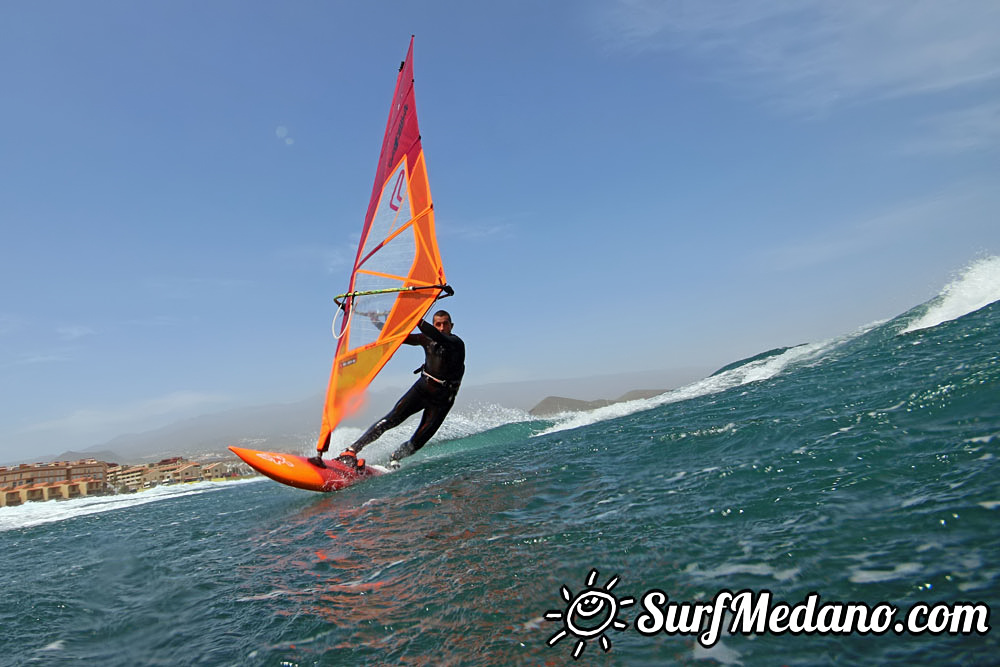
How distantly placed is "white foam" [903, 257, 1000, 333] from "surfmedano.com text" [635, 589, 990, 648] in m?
10.8

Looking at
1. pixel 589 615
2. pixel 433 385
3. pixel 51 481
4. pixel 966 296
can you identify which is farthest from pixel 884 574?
pixel 51 481

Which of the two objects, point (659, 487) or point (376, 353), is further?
point (376, 353)

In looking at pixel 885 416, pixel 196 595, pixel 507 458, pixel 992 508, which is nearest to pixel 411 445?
pixel 507 458

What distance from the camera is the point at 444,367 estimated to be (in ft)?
28.8

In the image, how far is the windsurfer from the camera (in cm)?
862

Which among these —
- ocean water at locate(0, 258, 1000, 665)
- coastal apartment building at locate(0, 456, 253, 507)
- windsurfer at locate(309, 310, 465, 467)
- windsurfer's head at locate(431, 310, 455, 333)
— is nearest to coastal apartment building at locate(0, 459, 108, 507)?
coastal apartment building at locate(0, 456, 253, 507)

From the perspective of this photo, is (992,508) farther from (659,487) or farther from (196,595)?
(196,595)

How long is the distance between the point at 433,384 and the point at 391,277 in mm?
2041

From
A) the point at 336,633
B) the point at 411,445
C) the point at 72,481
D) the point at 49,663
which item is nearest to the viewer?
the point at 336,633

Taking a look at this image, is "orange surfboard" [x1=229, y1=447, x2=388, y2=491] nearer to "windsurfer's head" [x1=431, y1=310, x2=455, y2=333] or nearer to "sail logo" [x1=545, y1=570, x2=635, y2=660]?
"windsurfer's head" [x1=431, y1=310, x2=455, y2=333]

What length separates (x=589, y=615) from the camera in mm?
2752

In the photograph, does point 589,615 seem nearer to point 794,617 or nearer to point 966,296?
point 794,617

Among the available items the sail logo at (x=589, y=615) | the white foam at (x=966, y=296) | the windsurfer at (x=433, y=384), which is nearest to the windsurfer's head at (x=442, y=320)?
the windsurfer at (x=433, y=384)

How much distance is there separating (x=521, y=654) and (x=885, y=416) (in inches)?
199
